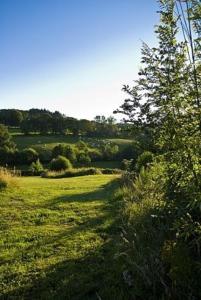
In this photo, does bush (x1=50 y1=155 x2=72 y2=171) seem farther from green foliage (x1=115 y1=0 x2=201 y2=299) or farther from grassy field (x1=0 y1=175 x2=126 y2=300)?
green foliage (x1=115 y1=0 x2=201 y2=299)

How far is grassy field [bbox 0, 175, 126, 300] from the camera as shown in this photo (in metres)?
7.73

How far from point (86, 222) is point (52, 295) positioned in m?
5.80

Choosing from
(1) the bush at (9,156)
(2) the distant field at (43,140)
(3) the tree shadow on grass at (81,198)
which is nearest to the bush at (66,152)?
(1) the bush at (9,156)

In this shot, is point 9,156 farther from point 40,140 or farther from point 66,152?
point 40,140

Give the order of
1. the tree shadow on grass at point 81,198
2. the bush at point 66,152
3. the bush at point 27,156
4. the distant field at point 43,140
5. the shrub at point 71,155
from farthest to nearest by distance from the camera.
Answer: the distant field at point 43,140 → the bush at point 27,156 → the bush at point 66,152 → the shrub at point 71,155 → the tree shadow on grass at point 81,198

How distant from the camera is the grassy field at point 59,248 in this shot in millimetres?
7734

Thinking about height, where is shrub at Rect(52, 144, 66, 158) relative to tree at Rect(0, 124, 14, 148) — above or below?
below

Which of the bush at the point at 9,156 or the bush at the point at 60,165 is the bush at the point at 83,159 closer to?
the bush at the point at 9,156

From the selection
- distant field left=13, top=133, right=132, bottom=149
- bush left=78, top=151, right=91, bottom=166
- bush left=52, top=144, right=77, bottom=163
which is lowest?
bush left=78, top=151, right=91, bottom=166

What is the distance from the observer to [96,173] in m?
41.2

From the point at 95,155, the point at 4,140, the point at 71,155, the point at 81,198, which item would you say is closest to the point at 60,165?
the point at 71,155

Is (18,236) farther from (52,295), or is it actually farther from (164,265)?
(164,265)

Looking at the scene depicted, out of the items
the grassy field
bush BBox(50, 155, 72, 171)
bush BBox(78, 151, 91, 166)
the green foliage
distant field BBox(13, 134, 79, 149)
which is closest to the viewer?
the green foliage

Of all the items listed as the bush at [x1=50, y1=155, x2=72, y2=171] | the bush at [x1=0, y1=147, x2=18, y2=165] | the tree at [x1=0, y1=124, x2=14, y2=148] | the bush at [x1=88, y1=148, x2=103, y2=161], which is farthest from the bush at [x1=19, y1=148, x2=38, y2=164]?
the bush at [x1=50, y1=155, x2=72, y2=171]
